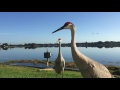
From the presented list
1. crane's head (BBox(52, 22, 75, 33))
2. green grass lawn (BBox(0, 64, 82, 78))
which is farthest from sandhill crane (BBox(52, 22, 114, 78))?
green grass lawn (BBox(0, 64, 82, 78))

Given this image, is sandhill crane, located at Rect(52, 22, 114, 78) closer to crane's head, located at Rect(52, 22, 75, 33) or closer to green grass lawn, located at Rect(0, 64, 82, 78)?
crane's head, located at Rect(52, 22, 75, 33)

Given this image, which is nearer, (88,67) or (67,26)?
(88,67)

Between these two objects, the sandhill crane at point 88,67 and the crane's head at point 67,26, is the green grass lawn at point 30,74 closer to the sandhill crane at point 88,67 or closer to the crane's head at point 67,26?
the crane's head at point 67,26

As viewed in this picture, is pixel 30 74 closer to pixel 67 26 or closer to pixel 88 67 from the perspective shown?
pixel 67 26

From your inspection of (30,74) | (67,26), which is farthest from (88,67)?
(30,74)

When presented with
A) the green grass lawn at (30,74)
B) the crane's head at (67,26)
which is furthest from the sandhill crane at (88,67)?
the green grass lawn at (30,74)
